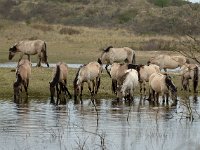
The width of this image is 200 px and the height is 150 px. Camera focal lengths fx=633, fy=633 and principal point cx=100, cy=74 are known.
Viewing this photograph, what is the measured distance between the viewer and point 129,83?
20.6m

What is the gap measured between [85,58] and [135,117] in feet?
64.3

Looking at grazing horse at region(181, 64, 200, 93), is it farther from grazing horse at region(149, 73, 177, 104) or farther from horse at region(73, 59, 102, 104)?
horse at region(73, 59, 102, 104)

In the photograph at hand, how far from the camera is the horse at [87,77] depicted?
2136cm

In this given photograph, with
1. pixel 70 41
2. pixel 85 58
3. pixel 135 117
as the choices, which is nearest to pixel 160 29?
pixel 70 41

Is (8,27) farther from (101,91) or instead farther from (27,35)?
(101,91)

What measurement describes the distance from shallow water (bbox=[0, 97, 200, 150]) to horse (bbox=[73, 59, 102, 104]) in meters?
1.22

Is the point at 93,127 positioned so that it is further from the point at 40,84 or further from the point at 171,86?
the point at 40,84

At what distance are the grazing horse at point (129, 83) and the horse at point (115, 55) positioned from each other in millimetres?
7264

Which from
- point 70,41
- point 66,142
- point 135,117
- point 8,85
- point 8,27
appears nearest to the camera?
point 66,142

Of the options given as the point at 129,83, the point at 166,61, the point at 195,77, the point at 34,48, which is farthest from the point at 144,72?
the point at 34,48

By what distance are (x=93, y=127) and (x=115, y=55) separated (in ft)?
42.9

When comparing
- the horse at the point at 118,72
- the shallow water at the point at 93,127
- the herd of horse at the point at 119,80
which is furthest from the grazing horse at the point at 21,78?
the horse at the point at 118,72

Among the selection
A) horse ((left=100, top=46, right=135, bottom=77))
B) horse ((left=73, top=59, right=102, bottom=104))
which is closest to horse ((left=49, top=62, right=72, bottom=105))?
horse ((left=73, top=59, right=102, bottom=104))

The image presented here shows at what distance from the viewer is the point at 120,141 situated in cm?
1388
